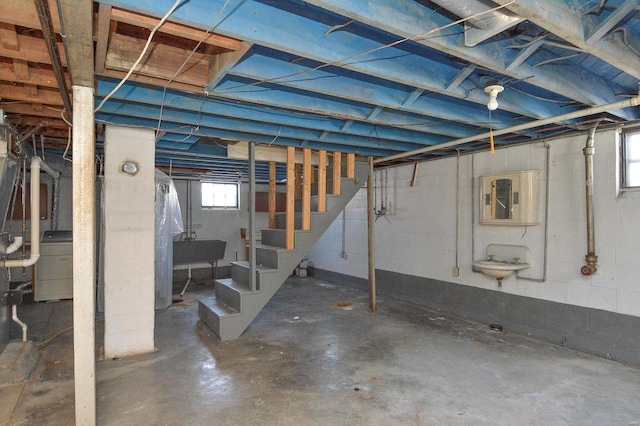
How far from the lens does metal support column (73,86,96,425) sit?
1.90 meters

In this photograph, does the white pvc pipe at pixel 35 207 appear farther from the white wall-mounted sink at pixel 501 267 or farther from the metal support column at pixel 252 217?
the white wall-mounted sink at pixel 501 267

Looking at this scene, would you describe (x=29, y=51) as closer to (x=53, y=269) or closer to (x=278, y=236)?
(x=278, y=236)

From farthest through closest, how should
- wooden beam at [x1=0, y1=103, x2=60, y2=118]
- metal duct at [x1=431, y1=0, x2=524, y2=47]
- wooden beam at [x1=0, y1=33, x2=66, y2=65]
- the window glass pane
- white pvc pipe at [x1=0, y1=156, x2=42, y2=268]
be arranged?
the window glass pane < wooden beam at [x1=0, y1=103, x2=60, y2=118] < white pvc pipe at [x1=0, y1=156, x2=42, y2=268] < wooden beam at [x1=0, y1=33, x2=66, y2=65] < metal duct at [x1=431, y1=0, x2=524, y2=47]

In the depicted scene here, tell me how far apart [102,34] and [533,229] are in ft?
13.5

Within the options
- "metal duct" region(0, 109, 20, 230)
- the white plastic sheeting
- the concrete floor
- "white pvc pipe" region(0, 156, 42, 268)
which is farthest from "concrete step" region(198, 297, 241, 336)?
"metal duct" region(0, 109, 20, 230)

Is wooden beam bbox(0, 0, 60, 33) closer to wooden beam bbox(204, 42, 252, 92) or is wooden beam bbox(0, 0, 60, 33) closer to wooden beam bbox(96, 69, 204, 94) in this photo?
wooden beam bbox(96, 69, 204, 94)

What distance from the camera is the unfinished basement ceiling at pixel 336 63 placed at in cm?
166

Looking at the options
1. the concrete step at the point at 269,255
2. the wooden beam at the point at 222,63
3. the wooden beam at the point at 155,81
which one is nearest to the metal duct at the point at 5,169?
the wooden beam at the point at 155,81

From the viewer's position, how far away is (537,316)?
3.81 meters

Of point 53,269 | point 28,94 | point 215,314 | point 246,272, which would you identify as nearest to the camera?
point 28,94

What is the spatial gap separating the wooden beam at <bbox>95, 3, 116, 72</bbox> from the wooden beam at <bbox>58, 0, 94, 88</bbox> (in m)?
0.13

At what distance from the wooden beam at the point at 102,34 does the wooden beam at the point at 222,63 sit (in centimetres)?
56

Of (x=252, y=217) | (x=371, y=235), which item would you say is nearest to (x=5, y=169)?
(x=252, y=217)

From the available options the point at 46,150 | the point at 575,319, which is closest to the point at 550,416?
the point at 575,319
